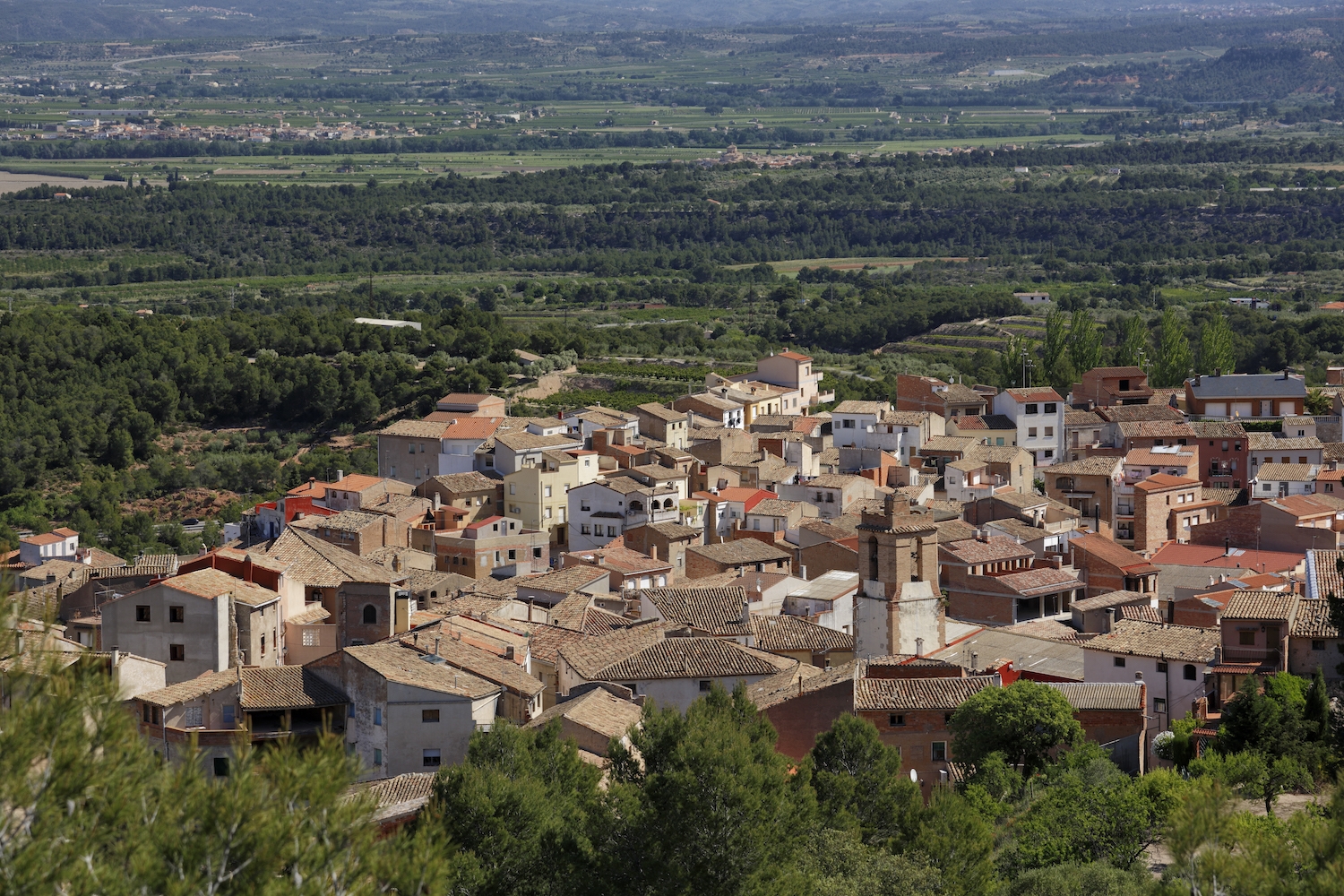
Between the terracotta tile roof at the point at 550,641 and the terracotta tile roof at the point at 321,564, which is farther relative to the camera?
the terracotta tile roof at the point at 321,564

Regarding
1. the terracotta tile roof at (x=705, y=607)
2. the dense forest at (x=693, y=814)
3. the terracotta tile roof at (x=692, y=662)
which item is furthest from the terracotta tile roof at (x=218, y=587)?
the dense forest at (x=693, y=814)

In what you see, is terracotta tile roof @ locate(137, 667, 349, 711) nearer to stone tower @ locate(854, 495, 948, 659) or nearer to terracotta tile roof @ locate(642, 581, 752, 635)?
terracotta tile roof @ locate(642, 581, 752, 635)

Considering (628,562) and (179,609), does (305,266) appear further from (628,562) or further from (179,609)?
(179,609)

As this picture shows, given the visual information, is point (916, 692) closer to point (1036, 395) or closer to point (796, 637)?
point (796, 637)

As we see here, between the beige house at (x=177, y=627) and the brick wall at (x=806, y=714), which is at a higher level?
the beige house at (x=177, y=627)

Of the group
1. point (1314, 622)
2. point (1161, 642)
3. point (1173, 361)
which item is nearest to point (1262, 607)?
point (1314, 622)

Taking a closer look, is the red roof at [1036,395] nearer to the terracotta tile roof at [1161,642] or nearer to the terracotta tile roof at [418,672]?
the terracotta tile roof at [1161,642]
